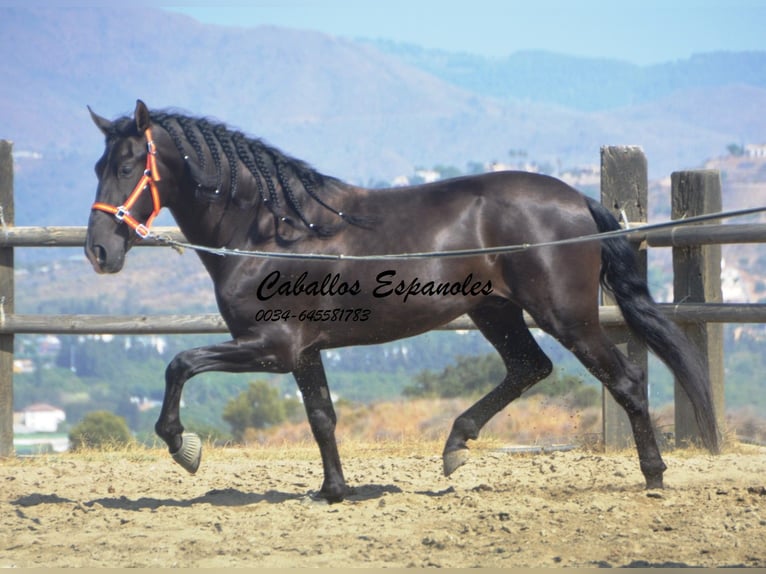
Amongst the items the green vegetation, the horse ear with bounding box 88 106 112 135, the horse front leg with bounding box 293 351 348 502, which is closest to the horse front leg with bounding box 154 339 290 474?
the horse front leg with bounding box 293 351 348 502

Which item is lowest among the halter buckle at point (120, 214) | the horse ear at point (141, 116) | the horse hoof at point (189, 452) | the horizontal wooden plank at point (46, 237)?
the horse hoof at point (189, 452)

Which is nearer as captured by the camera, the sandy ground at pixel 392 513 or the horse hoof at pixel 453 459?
the sandy ground at pixel 392 513

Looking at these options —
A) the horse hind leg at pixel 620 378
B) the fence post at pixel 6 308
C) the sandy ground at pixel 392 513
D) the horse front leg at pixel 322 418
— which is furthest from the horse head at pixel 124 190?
the fence post at pixel 6 308

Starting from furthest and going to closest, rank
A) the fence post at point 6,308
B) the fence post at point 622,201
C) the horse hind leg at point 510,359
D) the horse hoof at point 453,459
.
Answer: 1. the fence post at point 6,308
2. the fence post at point 622,201
3. the horse hind leg at point 510,359
4. the horse hoof at point 453,459

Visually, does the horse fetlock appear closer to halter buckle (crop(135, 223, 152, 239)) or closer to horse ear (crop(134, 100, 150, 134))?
halter buckle (crop(135, 223, 152, 239))

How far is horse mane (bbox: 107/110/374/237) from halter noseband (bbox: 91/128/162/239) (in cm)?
16

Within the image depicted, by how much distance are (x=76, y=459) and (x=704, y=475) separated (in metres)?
4.31

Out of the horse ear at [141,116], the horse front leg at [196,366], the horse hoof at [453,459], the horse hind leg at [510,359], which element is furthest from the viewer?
the horse hind leg at [510,359]

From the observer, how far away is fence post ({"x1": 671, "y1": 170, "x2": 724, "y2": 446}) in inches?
273

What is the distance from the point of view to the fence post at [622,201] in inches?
282

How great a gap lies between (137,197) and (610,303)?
3492mm

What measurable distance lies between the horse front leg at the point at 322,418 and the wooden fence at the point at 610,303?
59.4 inches

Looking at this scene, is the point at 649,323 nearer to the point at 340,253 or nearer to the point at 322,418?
the point at 340,253

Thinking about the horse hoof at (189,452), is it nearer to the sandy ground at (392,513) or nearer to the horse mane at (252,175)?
the sandy ground at (392,513)
